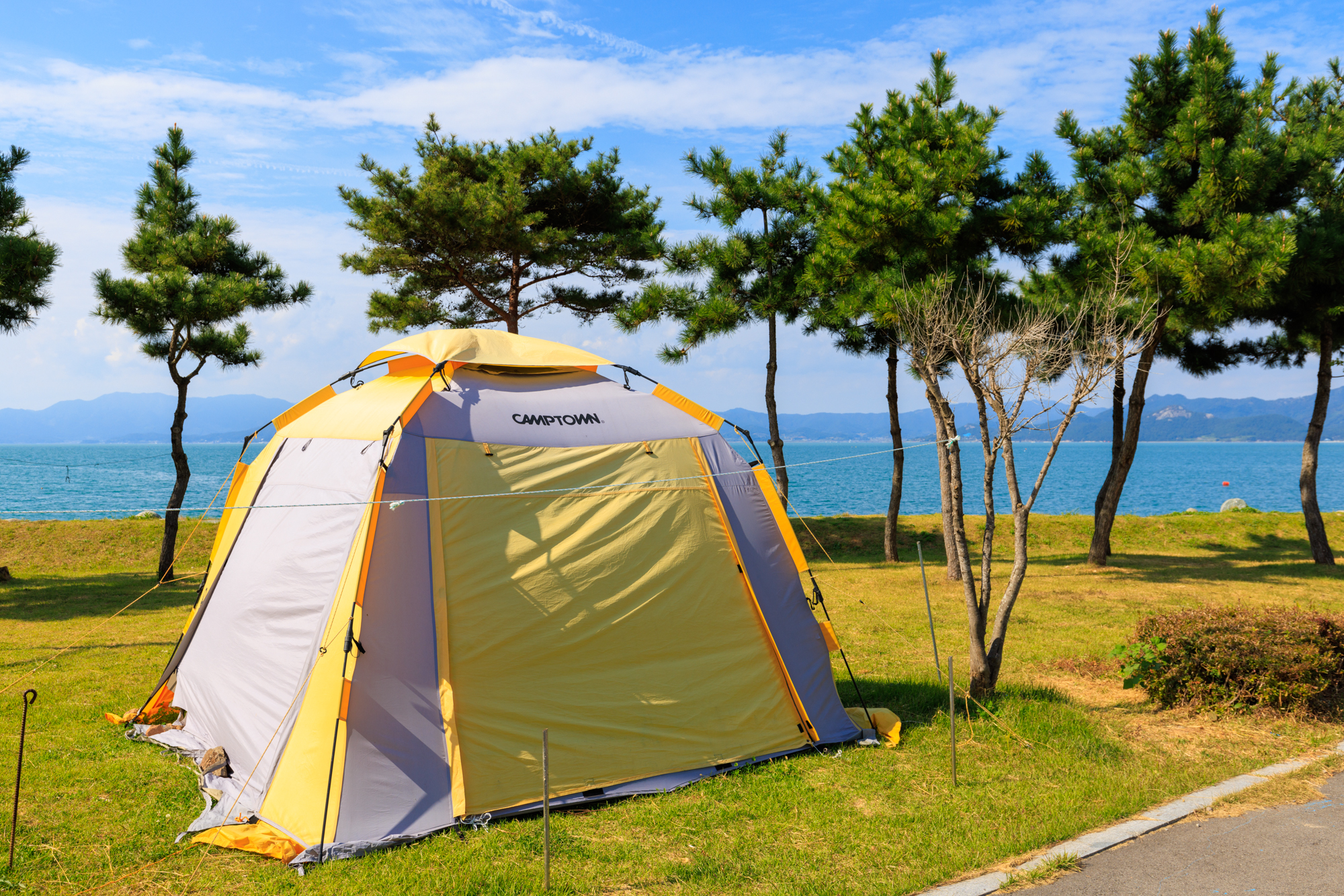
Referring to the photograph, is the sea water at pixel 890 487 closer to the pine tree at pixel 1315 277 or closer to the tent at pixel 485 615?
the tent at pixel 485 615

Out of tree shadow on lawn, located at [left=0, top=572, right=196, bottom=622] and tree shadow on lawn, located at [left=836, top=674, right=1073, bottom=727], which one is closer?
tree shadow on lawn, located at [left=836, top=674, right=1073, bottom=727]

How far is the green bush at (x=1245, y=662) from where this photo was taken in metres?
7.17

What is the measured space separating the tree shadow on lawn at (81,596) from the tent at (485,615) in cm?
738

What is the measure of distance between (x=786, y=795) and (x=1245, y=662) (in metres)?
4.67

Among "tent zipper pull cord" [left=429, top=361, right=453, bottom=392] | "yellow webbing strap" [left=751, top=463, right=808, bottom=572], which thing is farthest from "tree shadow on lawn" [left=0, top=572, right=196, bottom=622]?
"yellow webbing strap" [left=751, top=463, right=808, bottom=572]

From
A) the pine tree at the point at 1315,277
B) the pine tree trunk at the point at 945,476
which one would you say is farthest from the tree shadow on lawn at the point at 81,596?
the pine tree at the point at 1315,277

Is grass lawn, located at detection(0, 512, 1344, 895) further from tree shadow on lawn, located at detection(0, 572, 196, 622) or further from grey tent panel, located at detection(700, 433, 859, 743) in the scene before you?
tree shadow on lawn, located at detection(0, 572, 196, 622)

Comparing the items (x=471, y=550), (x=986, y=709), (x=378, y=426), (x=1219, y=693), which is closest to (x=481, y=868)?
(x=471, y=550)

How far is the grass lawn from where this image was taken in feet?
14.8

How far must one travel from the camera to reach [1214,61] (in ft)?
43.5

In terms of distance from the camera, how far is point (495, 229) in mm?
16625

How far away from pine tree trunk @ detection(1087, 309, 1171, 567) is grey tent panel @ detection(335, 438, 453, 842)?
14376 mm

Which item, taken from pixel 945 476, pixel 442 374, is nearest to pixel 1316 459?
pixel 945 476

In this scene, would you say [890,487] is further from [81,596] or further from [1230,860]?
[1230,860]
